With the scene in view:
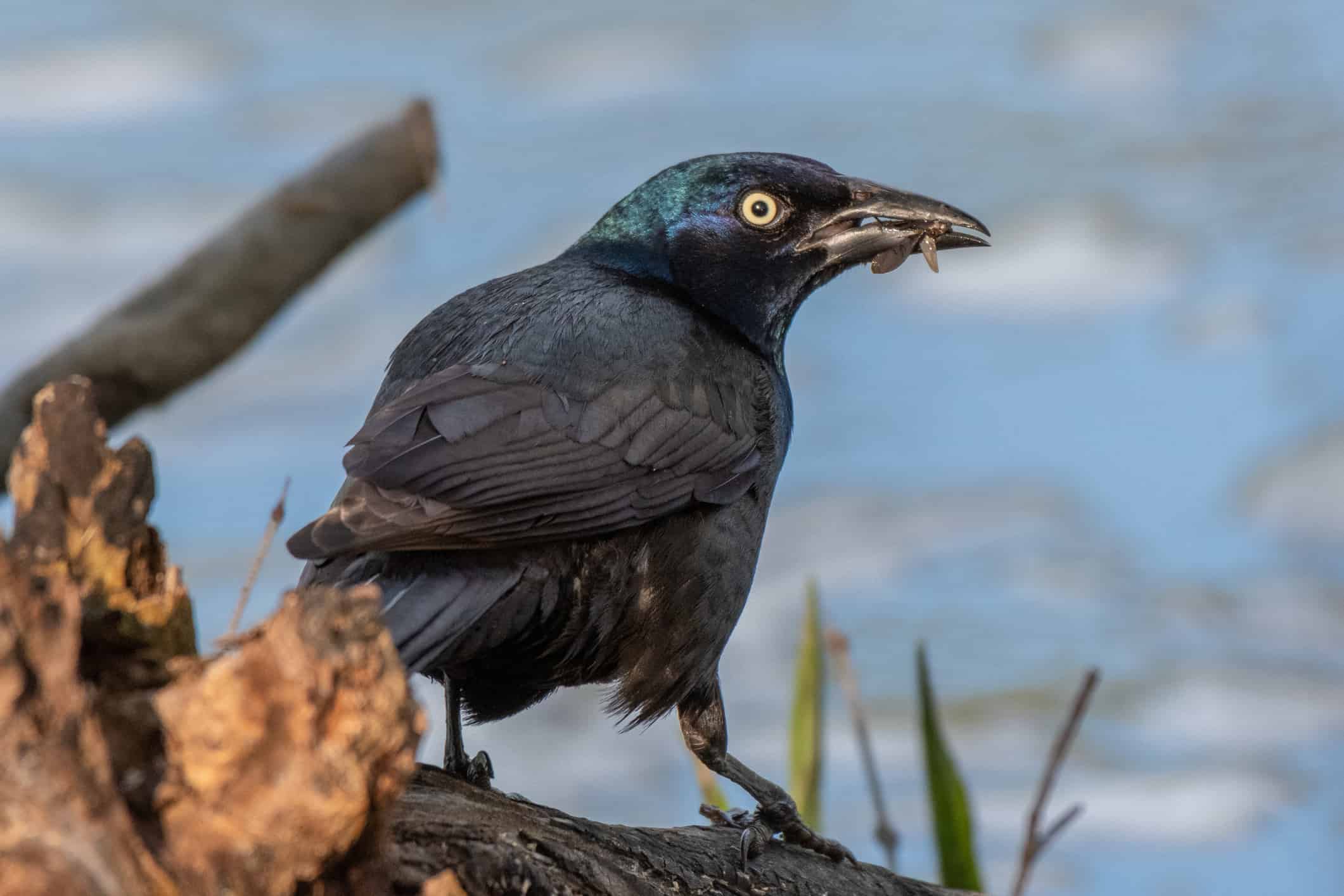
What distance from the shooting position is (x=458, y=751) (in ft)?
12.4

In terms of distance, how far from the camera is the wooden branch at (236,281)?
4938mm

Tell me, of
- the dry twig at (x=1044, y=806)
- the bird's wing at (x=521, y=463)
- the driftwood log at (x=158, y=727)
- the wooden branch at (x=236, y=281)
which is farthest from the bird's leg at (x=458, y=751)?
the wooden branch at (x=236, y=281)

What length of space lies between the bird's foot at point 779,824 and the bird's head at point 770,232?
1074 millimetres

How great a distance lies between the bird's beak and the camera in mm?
4184

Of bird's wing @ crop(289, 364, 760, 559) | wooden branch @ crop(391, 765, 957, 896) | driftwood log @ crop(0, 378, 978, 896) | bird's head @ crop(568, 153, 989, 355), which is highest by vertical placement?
bird's head @ crop(568, 153, 989, 355)

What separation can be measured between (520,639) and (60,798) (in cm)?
144

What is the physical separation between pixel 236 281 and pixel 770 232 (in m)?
1.76

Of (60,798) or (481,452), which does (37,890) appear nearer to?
(60,798)

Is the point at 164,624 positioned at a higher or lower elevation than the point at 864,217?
lower

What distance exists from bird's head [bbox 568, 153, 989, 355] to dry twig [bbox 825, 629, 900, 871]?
87 centimetres

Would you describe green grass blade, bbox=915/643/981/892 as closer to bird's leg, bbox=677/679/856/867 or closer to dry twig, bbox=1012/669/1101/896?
dry twig, bbox=1012/669/1101/896

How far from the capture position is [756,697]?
9484 mm

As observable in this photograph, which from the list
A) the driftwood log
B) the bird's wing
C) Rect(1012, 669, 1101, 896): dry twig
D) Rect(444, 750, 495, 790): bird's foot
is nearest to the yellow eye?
the bird's wing

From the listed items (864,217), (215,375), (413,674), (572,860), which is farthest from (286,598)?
(215,375)
